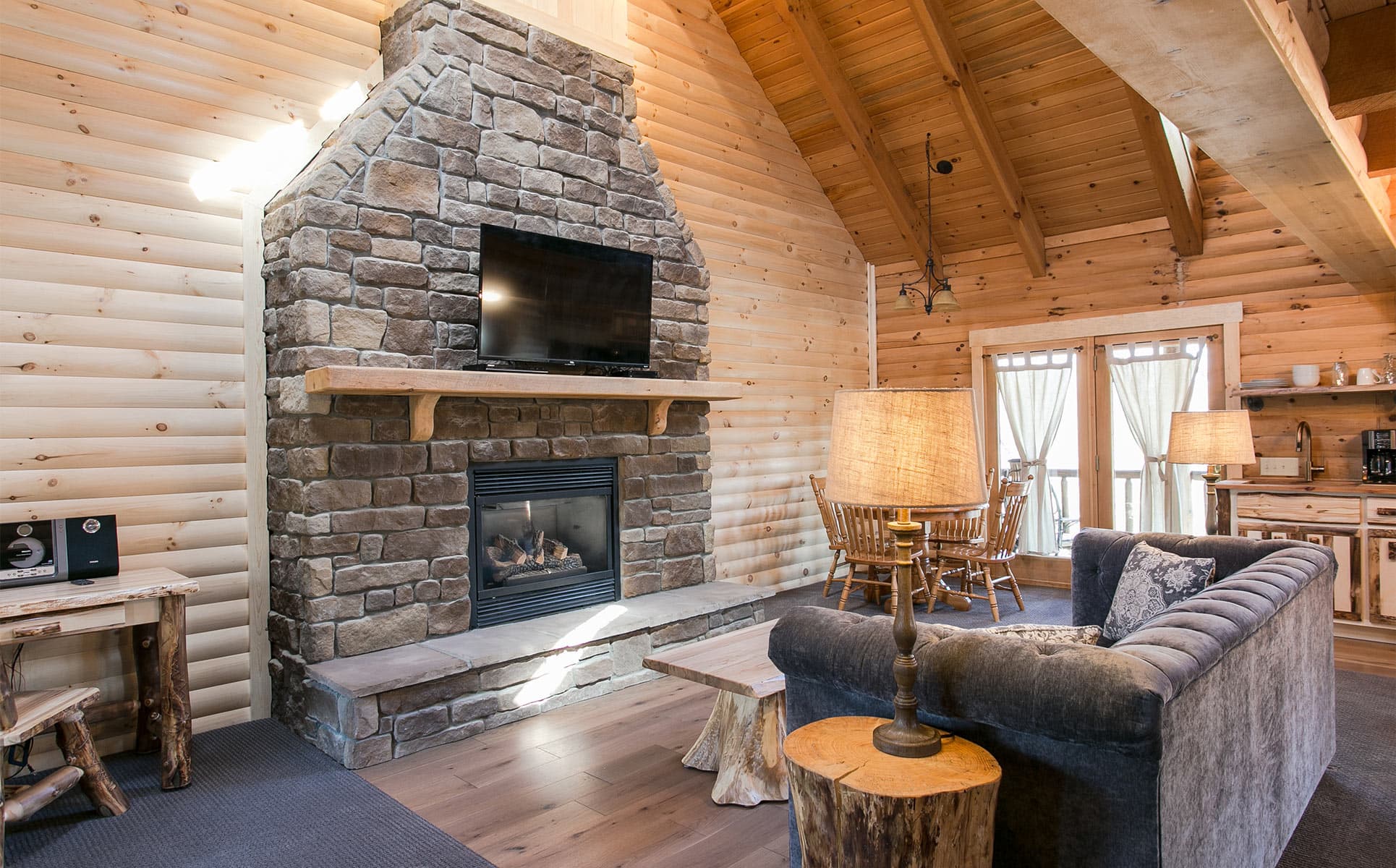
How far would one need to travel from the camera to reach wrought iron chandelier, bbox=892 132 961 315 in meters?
6.21

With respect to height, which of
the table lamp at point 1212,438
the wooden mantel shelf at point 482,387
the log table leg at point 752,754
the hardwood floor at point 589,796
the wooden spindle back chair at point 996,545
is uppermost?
the wooden mantel shelf at point 482,387

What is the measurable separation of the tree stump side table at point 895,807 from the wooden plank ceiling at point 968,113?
4855 millimetres

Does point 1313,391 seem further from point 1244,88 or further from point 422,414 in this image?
point 422,414

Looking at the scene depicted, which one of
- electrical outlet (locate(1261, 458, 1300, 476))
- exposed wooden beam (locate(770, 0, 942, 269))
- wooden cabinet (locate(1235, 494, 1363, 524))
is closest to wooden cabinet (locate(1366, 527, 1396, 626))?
wooden cabinet (locate(1235, 494, 1363, 524))

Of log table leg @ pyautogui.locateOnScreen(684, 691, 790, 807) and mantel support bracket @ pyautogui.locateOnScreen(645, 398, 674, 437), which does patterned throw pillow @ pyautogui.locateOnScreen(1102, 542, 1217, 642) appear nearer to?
log table leg @ pyautogui.locateOnScreen(684, 691, 790, 807)

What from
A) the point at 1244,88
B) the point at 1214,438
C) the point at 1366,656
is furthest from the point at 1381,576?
the point at 1244,88

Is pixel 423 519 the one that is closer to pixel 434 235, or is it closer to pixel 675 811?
pixel 434 235

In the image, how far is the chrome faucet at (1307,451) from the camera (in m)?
5.30

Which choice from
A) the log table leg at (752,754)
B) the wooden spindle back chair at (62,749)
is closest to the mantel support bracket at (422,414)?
the wooden spindle back chair at (62,749)

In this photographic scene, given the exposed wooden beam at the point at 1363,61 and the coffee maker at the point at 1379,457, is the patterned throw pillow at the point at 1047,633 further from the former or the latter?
the coffee maker at the point at 1379,457

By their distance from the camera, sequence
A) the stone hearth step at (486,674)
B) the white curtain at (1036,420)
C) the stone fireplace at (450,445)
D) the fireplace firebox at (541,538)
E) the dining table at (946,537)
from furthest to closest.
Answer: the white curtain at (1036,420), the dining table at (946,537), the fireplace firebox at (541,538), the stone fireplace at (450,445), the stone hearth step at (486,674)

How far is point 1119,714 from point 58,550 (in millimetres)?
3489

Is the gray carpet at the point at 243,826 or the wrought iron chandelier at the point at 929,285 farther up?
the wrought iron chandelier at the point at 929,285

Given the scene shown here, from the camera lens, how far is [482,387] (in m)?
3.65
